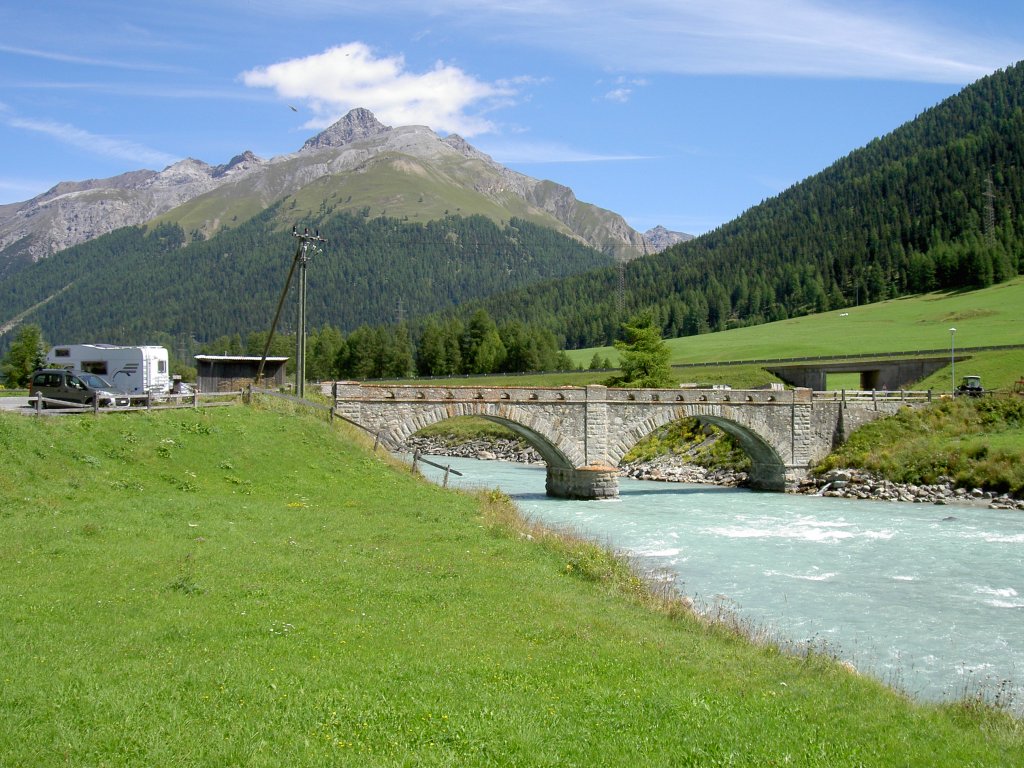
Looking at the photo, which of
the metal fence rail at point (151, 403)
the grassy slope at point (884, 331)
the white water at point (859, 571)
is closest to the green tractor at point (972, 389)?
the white water at point (859, 571)

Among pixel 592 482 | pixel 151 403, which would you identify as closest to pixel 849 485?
pixel 592 482

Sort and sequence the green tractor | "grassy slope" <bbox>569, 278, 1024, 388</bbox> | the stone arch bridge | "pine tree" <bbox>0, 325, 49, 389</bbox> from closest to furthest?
1. the stone arch bridge
2. the green tractor
3. "pine tree" <bbox>0, 325, 49, 389</bbox>
4. "grassy slope" <bbox>569, 278, 1024, 388</bbox>

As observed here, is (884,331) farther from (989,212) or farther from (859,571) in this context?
(859,571)

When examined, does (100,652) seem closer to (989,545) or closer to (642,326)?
(989,545)

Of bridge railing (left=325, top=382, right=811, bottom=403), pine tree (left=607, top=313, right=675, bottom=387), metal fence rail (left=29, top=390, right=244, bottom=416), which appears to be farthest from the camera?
pine tree (left=607, top=313, right=675, bottom=387)

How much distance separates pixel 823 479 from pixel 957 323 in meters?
58.3

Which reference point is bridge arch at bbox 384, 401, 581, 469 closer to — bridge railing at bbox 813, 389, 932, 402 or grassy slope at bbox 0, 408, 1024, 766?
bridge railing at bbox 813, 389, 932, 402

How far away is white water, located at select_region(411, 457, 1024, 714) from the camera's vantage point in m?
15.5

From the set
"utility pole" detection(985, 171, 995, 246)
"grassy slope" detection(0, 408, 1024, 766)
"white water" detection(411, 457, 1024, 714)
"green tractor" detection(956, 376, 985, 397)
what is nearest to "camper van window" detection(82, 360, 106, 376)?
"white water" detection(411, 457, 1024, 714)

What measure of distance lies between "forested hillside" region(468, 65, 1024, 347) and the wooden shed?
326 feet

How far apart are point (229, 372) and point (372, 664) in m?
42.5

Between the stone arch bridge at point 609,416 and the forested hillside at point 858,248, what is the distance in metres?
80.0

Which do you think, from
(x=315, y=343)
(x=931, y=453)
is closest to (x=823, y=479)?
(x=931, y=453)

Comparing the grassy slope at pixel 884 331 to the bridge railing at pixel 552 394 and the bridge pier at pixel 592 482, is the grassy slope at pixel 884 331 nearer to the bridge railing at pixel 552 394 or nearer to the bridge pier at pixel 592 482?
the bridge railing at pixel 552 394
